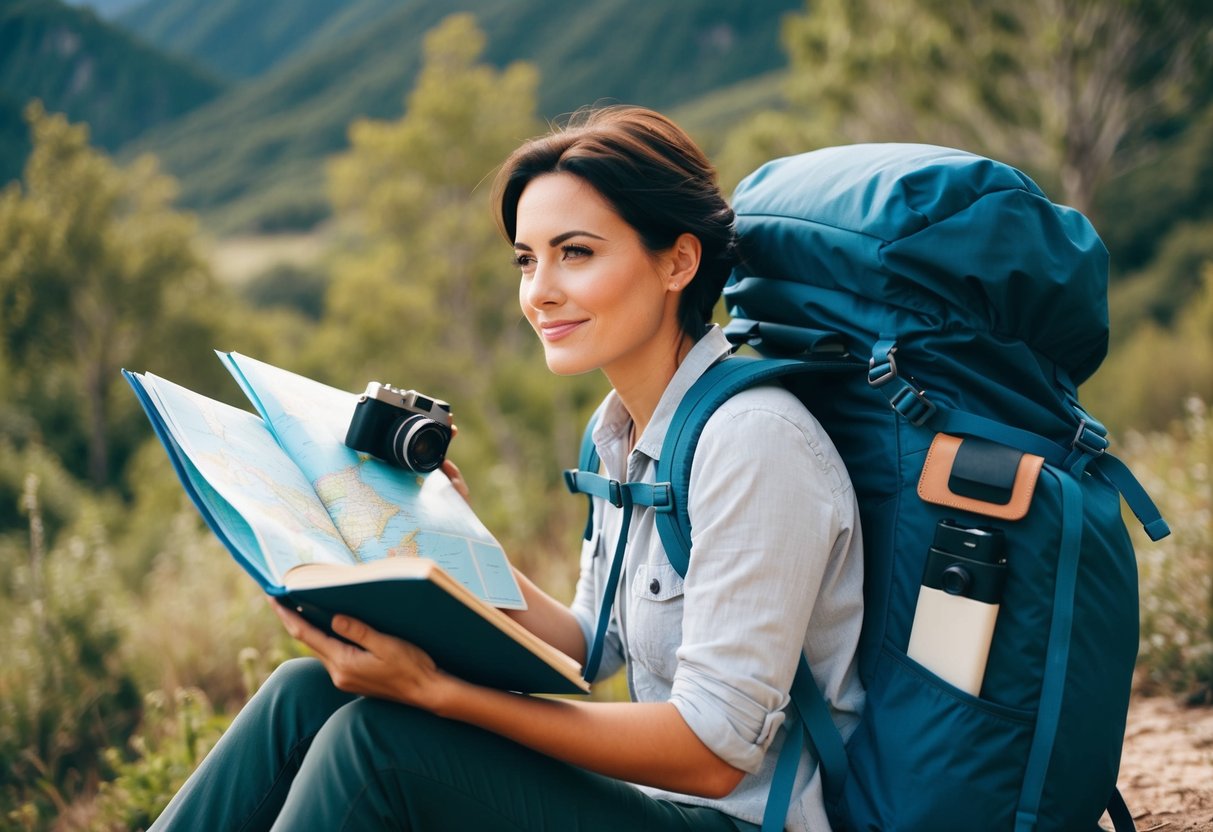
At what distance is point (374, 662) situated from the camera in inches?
53.4

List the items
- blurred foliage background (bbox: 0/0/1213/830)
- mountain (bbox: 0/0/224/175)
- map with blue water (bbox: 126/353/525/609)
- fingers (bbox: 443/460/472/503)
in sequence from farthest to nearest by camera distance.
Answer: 1. mountain (bbox: 0/0/224/175)
2. blurred foliage background (bbox: 0/0/1213/830)
3. fingers (bbox: 443/460/472/503)
4. map with blue water (bbox: 126/353/525/609)

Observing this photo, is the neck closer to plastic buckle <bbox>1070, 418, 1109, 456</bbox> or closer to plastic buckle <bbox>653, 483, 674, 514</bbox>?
plastic buckle <bbox>653, 483, 674, 514</bbox>

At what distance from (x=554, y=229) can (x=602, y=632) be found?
0.78m

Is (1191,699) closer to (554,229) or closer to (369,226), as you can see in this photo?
(554,229)

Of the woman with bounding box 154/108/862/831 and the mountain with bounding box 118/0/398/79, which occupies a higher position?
the mountain with bounding box 118/0/398/79

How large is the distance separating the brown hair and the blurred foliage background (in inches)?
71.6

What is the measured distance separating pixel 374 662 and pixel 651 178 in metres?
0.95

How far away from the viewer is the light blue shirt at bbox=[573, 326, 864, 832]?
1464 mm

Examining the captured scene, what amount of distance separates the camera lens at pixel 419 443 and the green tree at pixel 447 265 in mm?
13349

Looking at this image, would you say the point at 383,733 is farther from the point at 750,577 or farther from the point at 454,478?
the point at 454,478

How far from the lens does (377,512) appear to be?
5.42 ft

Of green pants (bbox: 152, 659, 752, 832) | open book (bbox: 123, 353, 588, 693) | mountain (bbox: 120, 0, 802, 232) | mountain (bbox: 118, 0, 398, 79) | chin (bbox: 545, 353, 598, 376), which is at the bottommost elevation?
green pants (bbox: 152, 659, 752, 832)

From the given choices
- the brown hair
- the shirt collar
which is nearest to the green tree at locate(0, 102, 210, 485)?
the brown hair

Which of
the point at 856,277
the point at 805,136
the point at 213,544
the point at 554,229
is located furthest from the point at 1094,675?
the point at 805,136
